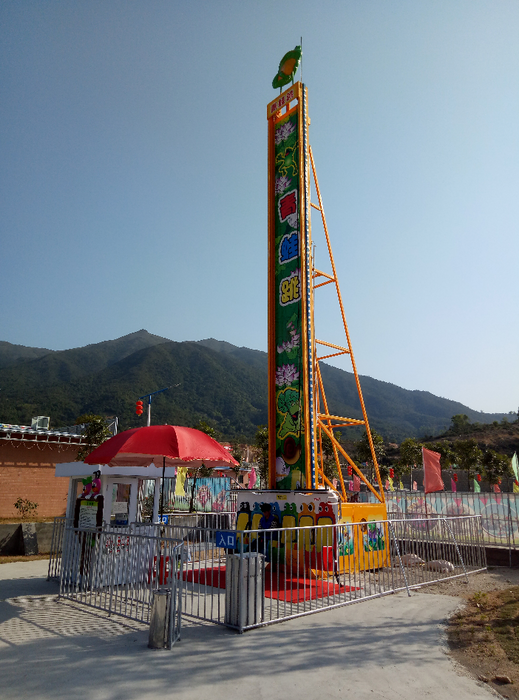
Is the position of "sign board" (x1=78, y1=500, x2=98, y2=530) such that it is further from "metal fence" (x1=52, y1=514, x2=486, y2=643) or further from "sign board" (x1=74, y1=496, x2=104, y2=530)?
"metal fence" (x1=52, y1=514, x2=486, y2=643)

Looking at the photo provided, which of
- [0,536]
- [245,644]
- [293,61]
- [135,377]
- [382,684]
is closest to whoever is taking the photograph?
[382,684]

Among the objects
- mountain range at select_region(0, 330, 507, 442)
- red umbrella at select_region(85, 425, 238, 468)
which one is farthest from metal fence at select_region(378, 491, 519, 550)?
mountain range at select_region(0, 330, 507, 442)

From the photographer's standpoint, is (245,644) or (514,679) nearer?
(514,679)

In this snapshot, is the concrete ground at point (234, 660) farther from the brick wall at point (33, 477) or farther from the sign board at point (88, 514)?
the brick wall at point (33, 477)

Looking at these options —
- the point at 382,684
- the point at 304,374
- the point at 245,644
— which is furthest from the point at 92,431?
the point at 382,684

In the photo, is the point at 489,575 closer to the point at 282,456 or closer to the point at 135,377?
the point at 282,456

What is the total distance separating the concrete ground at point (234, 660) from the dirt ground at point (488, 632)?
0.72 ft

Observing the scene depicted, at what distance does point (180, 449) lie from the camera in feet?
29.0

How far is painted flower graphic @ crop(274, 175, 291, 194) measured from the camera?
16125 mm

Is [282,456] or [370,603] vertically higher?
[282,456]

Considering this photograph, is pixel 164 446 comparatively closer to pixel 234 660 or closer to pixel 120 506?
pixel 234 660

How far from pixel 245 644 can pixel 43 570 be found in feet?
28.9

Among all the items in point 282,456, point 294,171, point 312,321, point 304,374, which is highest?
point 294,171

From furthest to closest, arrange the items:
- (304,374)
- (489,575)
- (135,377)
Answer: (135,377) → (304,374) → (489,575)
